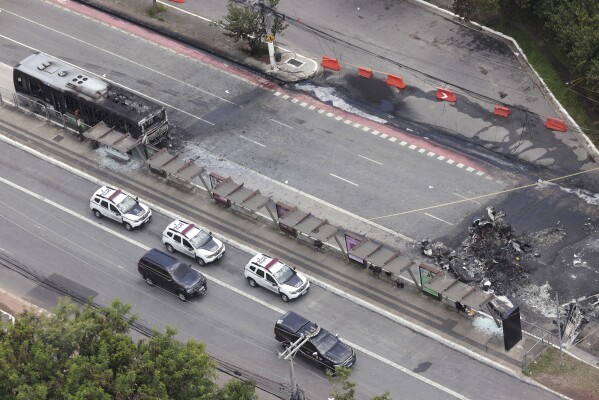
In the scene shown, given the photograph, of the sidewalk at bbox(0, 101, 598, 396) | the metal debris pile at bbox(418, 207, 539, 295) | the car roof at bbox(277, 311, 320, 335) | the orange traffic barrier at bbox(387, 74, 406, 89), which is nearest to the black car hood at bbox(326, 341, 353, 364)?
the car roof at bbox(277, 311, 320, 335)

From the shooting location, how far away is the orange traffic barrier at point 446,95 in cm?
8044

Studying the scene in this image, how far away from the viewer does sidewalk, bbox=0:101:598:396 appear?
6194 cm

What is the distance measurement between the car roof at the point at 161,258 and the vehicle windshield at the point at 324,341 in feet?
32.2

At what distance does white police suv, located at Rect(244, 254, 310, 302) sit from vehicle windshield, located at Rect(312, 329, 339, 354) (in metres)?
4.68

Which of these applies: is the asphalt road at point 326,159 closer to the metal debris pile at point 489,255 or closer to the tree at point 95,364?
the metal debris pile at point 489,255

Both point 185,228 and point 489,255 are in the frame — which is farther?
point 185,228

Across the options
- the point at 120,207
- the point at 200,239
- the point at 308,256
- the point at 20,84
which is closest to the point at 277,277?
the point at 308,256

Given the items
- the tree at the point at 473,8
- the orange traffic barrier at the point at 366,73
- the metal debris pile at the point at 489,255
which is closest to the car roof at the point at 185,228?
the metal debris pile at the point at 489,255

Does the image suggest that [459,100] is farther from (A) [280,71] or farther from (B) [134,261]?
(B) [134,261]

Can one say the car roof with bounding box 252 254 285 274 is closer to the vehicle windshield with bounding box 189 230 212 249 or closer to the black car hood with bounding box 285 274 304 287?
the black car hood with bounding box 285 274 304 287

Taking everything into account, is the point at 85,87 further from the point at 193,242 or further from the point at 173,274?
the point at 173,274

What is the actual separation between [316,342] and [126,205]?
54.3ft

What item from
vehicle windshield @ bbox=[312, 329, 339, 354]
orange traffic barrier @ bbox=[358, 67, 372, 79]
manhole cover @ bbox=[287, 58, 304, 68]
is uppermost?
orange traffic barrier @ bbox=[358, 67, 372, 79]

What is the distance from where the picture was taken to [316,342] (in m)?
59.5
